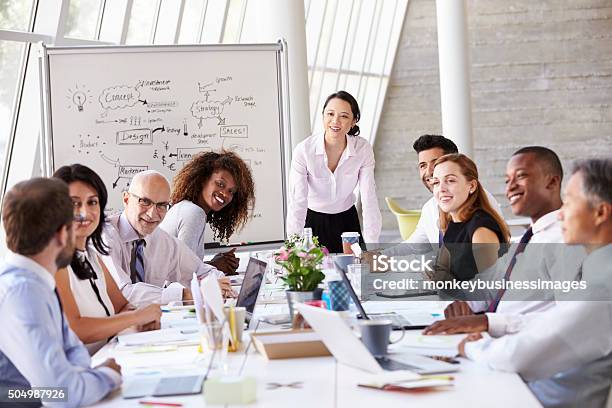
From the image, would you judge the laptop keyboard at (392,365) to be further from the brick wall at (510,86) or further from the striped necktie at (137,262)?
the brick wall at (510,86)

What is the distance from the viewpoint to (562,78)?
1518cm

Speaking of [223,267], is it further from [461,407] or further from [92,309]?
[461,407]

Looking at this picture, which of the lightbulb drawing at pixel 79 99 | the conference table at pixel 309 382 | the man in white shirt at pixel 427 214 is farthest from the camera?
the lightbulb drawing at pixel 79 99

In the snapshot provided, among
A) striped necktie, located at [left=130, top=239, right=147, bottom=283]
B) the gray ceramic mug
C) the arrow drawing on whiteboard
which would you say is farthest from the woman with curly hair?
the gray ceramic mug

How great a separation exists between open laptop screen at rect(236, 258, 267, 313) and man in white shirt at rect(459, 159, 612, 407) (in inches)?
35.6

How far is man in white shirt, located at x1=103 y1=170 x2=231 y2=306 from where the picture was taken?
3.94m

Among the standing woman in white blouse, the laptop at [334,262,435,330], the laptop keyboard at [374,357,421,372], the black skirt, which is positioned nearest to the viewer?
the laptop keyboard at [374,357,421,372]

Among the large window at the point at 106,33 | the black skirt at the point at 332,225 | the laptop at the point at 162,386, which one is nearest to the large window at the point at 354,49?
the large window at the point at 106,33

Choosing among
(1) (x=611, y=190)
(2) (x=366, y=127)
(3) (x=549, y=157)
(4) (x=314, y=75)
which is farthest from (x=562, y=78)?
(1) (x=611, y=190)

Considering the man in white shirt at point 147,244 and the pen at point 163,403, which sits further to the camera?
the man in white shirt at point 147,244

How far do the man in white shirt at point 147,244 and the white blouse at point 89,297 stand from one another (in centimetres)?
55

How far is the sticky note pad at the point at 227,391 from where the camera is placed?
1.92 m

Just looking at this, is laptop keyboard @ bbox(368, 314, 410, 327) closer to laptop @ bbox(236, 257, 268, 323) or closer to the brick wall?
laptop @ bbox(236, 257, 268, 323)

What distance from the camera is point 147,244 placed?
13.4 ft
